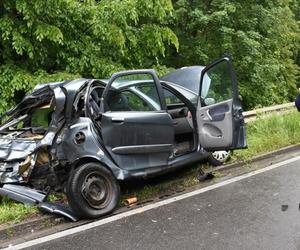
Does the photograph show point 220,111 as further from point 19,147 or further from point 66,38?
point 66,38

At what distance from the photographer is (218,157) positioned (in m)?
7.61

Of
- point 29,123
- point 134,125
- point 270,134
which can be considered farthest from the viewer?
point 270,134

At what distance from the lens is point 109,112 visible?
592cm

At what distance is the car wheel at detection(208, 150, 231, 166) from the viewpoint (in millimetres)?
7457

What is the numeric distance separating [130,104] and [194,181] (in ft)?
5.18

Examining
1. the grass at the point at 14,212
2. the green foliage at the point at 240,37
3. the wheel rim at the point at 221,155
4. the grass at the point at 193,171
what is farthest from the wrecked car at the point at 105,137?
the green foliage at the point at 240,37

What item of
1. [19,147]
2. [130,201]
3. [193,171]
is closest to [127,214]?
[130,201]

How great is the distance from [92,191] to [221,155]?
9.19ft

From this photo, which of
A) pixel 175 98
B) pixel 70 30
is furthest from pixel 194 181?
pixel 70 30

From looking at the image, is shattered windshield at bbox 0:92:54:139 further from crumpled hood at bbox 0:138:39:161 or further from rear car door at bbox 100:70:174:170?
rear car door at bbox 100:70:174:170

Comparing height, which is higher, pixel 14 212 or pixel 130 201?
pixel 14 212

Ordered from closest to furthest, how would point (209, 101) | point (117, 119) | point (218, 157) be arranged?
point (117, 119) → point (209, 101) → point (218, 157)

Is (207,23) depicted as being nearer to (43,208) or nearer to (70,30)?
(70,30)

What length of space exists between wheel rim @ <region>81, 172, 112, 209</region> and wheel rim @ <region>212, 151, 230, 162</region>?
2379 mm
